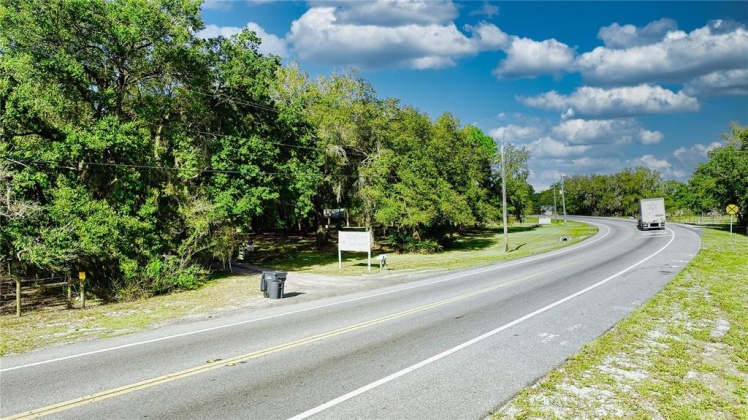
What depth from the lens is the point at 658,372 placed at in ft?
24.8

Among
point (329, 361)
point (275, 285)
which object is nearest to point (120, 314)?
point (275, 285)

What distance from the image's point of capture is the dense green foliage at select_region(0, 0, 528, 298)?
16.0m

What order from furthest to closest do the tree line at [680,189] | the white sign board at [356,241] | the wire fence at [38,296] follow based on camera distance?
1. the tree line at [680,189]
2. the white sign board at [356,241]
3. the wire fence at [38,296]

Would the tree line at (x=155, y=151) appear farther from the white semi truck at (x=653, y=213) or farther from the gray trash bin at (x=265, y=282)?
the white semi truck at (x=653, y=213)

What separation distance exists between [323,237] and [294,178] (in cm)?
1319

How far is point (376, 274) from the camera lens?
74.0ft

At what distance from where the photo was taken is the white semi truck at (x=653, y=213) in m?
48.0

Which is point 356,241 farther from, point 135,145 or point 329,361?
point 329,361

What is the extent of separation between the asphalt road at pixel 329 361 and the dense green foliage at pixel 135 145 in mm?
7502

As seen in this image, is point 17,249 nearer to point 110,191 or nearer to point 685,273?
point 110,191

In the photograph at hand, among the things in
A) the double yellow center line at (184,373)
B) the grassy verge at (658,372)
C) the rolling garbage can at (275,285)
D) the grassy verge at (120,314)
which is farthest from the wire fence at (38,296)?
the grassy verge at (658,372)

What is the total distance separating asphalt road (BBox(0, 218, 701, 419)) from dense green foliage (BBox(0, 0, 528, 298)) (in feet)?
24.6

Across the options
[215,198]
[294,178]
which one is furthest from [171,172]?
[294,178]

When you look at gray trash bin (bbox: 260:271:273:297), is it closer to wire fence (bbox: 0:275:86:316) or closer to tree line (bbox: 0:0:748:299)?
tree line (bbox: 0:0:748:299)
